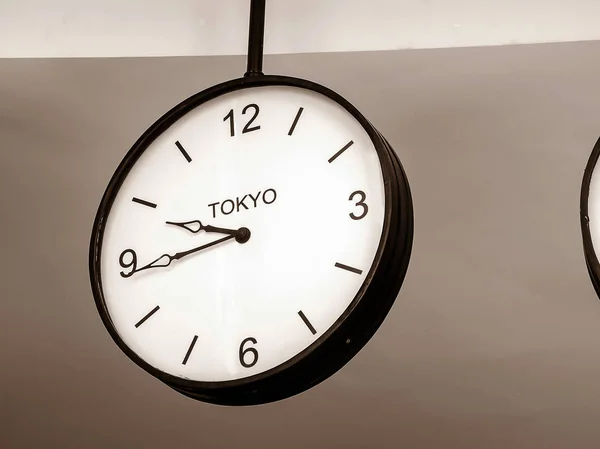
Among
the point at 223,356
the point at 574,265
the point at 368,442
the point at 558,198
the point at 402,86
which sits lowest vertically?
the point at 368,442

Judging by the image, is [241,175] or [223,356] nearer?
[223,356]

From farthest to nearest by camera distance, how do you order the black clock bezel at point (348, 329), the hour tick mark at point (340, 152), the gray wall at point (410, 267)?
→ the gray wall at point (410, 267), the hour tick mark at point (340, 152), the black clock bezel at point (348, 329)

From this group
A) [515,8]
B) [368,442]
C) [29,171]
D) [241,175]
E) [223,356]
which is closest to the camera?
[223,356]

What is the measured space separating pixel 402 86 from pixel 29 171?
3.00 ft

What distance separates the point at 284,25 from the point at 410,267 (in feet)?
2.10

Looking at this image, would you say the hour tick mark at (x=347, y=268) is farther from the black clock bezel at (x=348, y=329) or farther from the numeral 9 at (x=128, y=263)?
the numeral 9 at (x=128, y=263)

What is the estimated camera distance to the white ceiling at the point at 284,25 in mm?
1722

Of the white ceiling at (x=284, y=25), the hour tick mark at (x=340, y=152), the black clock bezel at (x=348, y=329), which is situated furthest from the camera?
the white ceiling at (x=284, y=25)

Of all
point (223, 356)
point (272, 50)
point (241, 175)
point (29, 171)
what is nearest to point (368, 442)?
point (223, 356)

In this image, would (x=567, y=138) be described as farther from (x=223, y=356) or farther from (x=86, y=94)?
(x=86, y=94)

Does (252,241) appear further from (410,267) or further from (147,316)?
(410,267)

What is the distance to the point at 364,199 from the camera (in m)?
1.20

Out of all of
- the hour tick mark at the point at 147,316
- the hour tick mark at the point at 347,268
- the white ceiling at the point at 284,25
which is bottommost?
the hour tick mark at the point at 147,316

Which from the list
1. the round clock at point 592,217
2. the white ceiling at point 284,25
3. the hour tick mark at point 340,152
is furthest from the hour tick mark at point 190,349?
the white ceiling at point 284,25
